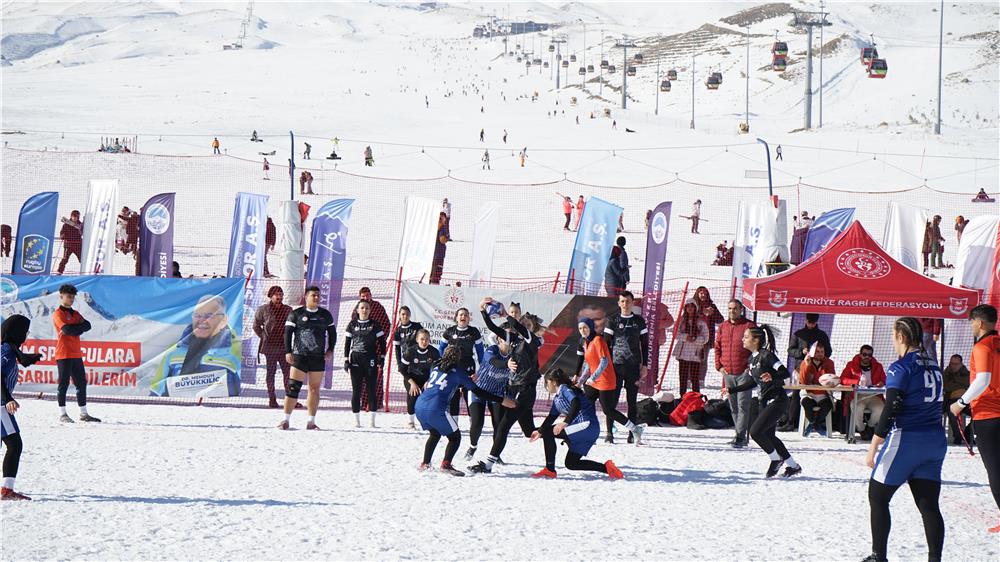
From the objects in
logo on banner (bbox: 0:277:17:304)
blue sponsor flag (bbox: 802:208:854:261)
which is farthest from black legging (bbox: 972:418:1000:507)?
logo on banner (bbox: 0:277:17:304)

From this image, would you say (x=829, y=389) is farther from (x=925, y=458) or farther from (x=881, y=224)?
(x=881, y=224)

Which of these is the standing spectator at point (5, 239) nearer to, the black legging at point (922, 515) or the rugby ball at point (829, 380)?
the rugby ball at point (829, 380)

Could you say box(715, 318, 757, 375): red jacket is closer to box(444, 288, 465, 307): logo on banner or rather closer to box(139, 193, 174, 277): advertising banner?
box(444, 288, 465, 307): logo on banner

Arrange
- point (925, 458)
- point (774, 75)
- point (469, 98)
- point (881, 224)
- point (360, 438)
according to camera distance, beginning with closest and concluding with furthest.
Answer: point (925, 458) → point (360, 438) → point (881, 224) → point (469, 98) → point (774, 75)

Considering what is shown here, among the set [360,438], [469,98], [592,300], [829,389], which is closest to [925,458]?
[829,389]

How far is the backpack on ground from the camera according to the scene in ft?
38.4

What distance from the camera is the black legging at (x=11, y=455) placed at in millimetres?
6957

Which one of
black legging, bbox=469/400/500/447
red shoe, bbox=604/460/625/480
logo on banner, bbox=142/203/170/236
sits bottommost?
red shoe, bbox=604/460/625/480

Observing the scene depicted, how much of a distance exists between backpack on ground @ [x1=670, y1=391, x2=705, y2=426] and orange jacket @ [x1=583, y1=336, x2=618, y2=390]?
2121 millimetres

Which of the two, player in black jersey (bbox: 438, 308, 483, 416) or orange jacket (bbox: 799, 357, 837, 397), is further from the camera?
orange jacket (bbox: 799, 357, 837, 397)

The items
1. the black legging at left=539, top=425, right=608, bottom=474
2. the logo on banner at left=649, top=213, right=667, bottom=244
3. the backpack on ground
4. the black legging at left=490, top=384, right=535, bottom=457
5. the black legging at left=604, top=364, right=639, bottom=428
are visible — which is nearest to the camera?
the black legging at left=539, top=425, right=608, bottom=474

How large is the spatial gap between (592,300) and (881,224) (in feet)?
67.4

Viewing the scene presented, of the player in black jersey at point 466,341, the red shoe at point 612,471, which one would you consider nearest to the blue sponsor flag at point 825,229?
the player in black jersey at point 466,341

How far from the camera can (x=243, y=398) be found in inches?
492
